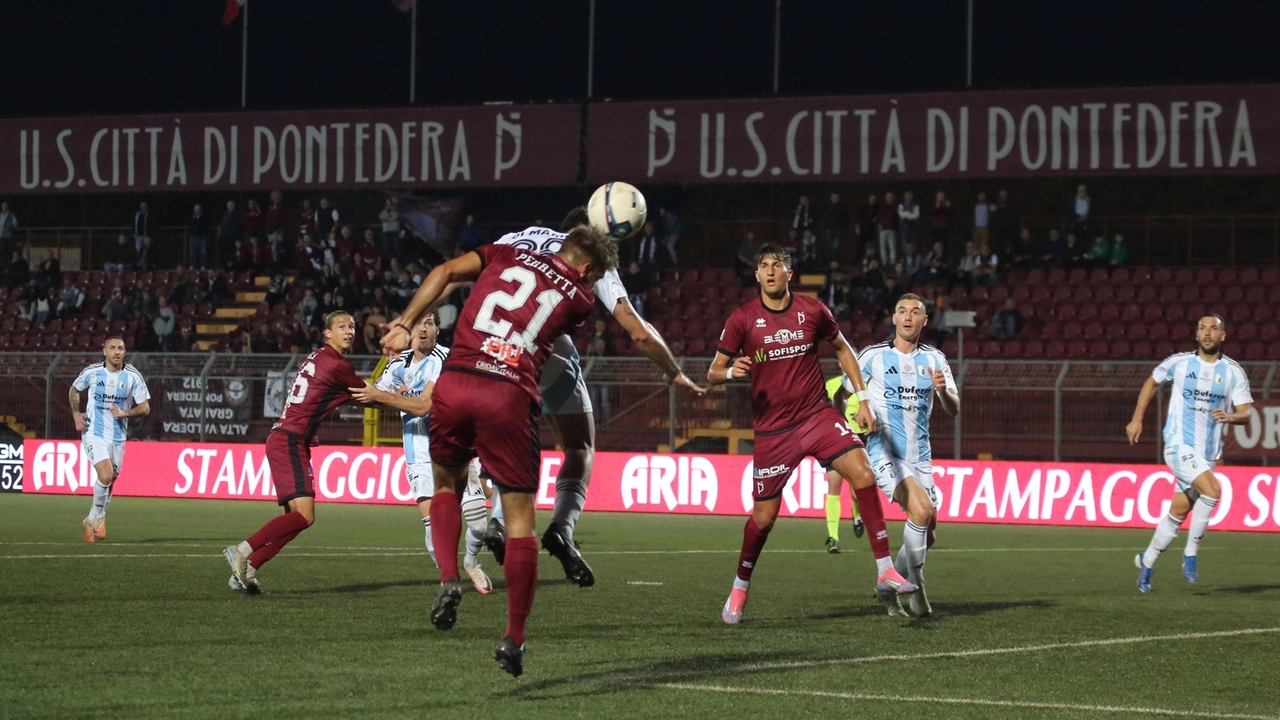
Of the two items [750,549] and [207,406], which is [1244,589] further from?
[207,406]

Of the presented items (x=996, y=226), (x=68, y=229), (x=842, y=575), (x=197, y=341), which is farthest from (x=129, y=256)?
(x=842, y=575)

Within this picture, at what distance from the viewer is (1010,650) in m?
9.63

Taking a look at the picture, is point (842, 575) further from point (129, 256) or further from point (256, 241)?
point (129, 256)

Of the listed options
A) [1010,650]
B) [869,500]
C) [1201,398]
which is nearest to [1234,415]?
[1201,398]

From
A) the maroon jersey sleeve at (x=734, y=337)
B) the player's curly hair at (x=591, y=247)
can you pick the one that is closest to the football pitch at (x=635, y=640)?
the maroon jersey sleeve at (x=734, y=337)

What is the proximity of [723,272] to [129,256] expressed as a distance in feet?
43.9

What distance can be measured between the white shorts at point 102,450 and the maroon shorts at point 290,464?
7267 millimetres

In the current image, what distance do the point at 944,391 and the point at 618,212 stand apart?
338 cm

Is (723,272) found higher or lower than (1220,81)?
lower

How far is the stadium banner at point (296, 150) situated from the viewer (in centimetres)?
3145

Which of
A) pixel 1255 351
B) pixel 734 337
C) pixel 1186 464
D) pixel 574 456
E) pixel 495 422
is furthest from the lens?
pixel 1255 351

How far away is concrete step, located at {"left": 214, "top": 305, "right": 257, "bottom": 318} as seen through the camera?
114ft

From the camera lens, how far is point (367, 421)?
2809cm

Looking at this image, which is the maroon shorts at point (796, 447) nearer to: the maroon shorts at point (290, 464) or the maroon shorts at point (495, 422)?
the maroon shorts at point (495, 422)
